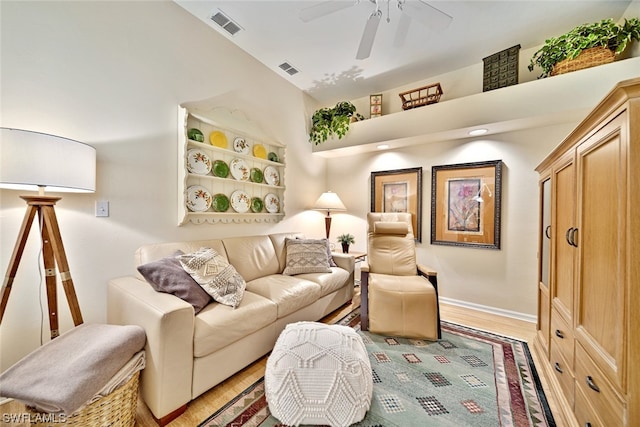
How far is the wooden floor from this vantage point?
128 cm

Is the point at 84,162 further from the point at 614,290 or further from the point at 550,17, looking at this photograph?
the point at 550,17

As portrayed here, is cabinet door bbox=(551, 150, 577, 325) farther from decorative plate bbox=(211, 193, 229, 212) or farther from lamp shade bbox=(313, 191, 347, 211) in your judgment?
decorative plate bbox=(211, 193, 229, 212)

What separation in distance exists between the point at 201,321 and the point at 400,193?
2.84 meters

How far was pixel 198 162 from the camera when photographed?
224 cm

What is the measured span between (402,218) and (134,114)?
110 inches

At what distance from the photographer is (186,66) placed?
216cm

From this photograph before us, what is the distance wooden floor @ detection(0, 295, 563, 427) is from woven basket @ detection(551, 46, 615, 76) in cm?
245

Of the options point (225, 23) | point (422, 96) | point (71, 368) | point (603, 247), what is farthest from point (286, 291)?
point (422, 96)

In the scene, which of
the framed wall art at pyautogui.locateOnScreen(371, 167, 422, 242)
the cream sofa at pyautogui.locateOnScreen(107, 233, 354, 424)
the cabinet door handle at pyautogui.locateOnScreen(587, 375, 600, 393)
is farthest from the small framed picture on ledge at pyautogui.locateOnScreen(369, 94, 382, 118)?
the cabinet door handle at pyautogui.locateOnScreen(587, 375, 600, 393)

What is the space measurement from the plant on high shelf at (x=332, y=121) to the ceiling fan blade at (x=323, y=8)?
5.50ft

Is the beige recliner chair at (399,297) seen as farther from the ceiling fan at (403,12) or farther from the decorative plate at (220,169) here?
the ceiling fan at (403,12)

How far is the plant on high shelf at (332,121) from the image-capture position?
11.0 feet

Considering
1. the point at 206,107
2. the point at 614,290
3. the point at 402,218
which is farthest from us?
the point at 402,218

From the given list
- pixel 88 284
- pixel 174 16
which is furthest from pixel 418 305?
pixel 174 16
